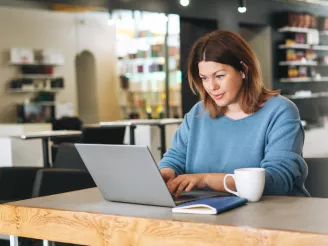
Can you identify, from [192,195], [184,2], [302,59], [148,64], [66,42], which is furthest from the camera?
[66,42]

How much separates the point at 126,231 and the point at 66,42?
41.2 feet

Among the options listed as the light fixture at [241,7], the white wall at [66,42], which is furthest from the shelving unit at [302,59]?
the white wall at [66,42]

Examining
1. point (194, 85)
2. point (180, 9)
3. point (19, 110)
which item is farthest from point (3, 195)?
point (19, 110)

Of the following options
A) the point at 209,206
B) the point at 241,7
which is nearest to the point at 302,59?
the point at 241,7

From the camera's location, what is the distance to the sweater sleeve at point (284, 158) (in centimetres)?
220

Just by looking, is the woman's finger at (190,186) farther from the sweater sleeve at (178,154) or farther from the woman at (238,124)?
the sweater sleeve at (178,154)

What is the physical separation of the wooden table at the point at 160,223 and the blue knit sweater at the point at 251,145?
0.26m

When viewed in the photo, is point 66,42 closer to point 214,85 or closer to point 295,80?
point 295,80

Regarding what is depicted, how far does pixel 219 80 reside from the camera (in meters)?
2.38

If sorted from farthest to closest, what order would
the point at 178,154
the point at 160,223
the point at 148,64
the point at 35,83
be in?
the point at 148,64
the point at 35,83
the point at 178,154
the point at 160,223

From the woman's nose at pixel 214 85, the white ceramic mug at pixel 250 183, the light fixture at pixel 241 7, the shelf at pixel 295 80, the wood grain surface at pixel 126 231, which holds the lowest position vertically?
the wood grain surface at pixel 126 231

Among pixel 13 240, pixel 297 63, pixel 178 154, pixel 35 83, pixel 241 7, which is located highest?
pixel 241 7

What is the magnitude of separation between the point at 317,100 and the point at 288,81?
0.82 m

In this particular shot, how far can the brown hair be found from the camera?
2377 millimetres
